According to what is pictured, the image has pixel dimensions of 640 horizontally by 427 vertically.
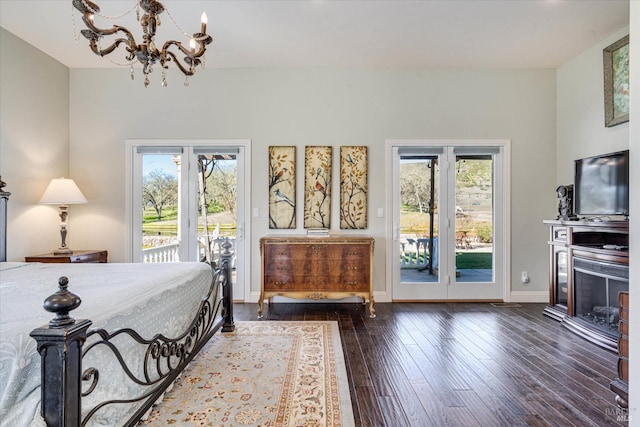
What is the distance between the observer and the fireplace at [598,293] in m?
2.88

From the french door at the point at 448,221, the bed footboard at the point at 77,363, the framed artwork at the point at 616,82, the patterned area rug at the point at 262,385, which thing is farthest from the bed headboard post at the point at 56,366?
the framed artwork at the point at 616,82

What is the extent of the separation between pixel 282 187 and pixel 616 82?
3.88 meters

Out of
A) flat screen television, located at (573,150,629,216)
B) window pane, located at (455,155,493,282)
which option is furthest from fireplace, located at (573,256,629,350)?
window pane, located at (455,155,493,282)

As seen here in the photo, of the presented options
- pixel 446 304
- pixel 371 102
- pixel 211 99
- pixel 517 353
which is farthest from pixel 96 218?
pixel 517 353

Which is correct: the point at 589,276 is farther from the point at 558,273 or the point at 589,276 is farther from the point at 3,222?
the point at 3,222

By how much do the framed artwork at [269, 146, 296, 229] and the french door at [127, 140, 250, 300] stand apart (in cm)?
40

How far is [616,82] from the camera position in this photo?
11.1 feet

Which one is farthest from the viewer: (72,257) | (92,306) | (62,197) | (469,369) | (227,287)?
(62,197)

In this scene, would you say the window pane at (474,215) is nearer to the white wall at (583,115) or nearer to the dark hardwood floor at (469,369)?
the dark hardwood floor at (469,369)

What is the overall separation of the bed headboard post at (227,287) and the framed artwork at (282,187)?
1191 millimetres

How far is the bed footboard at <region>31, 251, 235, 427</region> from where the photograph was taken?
3.54 feet

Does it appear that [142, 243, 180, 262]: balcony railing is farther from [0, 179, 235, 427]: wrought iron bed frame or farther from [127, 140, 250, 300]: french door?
[0, 179, 235, 427]: wrought iron bed frame

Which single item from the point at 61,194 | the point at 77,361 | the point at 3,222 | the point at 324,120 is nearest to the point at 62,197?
the point at 61,194

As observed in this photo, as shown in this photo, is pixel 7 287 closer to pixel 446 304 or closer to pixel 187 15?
pixel 187 15
